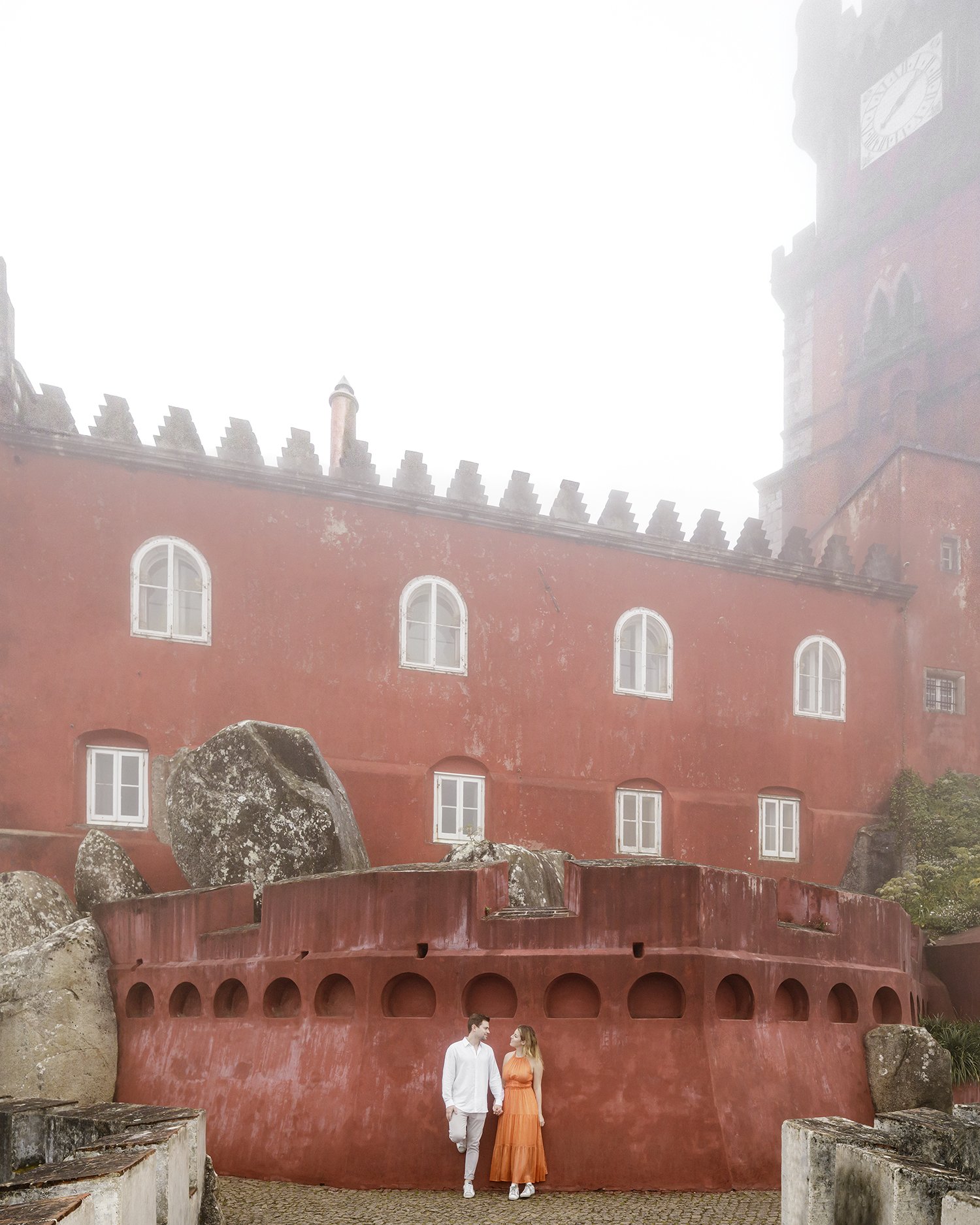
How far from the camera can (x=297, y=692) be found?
17.4 m

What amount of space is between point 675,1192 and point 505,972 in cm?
215

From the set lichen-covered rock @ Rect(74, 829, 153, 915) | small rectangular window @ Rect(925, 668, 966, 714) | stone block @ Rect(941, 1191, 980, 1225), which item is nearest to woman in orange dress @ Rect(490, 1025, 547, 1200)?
stone block @ Rect(941, 1191, 980, 1225)

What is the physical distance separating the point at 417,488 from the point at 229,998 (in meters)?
8.87

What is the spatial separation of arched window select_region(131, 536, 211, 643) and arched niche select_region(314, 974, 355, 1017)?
689cm

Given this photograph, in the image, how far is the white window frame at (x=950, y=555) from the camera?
22.9 m

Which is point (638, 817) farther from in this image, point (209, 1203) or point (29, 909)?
point (209, 1203)

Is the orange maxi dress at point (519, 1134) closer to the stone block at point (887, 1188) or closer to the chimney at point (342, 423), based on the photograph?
the stone block at point (887, 1188)

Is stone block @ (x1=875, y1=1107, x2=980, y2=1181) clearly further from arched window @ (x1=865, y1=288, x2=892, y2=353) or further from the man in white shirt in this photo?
arched window @ (x1=865, y1=288, x2=892, y2=353)

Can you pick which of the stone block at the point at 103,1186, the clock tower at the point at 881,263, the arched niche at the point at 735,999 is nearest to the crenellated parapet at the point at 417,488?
the clock tower at the point at 881,263

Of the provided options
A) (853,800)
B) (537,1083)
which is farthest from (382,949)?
(853,800)

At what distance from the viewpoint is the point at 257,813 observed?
1362cm

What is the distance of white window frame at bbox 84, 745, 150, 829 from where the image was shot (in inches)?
631

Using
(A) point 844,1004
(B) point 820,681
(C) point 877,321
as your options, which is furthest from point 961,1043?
(C) point 877,321

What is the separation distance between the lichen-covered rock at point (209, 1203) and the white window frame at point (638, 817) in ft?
36.5
